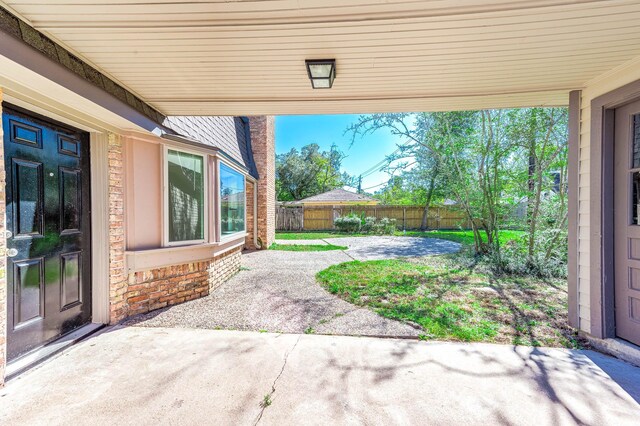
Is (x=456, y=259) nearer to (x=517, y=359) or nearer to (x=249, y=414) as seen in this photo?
(x=517, y=359)

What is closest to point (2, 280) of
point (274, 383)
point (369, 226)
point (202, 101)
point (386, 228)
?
point (274, 383)

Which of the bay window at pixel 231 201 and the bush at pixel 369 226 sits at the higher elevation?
the bay window at pixel 231 201

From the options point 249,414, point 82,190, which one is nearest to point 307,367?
point 249,414

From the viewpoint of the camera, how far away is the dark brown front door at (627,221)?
2479 mm

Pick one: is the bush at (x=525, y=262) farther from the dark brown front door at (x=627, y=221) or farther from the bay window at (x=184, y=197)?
the bay window at (x=184, y=197)

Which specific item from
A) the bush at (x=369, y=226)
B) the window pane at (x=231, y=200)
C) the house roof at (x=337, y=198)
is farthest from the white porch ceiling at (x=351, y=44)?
the house roof at (x=337, y=198)

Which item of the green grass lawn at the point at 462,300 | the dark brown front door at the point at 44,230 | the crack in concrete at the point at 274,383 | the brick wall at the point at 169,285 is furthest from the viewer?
the brick wall at the point at 169,285

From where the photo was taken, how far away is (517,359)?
8.02 feet

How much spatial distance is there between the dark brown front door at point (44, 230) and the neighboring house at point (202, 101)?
1cm

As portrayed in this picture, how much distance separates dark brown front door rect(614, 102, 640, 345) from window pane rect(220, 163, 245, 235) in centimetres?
514

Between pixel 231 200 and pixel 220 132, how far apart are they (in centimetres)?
157

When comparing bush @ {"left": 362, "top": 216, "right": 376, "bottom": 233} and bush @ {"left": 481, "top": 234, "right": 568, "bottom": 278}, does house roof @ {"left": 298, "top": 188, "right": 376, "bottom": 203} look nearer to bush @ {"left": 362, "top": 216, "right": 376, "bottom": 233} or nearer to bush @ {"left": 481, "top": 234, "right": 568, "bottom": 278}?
bush @ {"left": 362, "top": 216, "right": 376, "bottom": 233}

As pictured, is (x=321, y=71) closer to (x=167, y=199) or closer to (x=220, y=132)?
(x=167, y=199)

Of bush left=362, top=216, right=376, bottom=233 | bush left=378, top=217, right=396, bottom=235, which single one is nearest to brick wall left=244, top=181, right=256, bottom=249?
bush left=362, top=216, right=376, bottom=233
